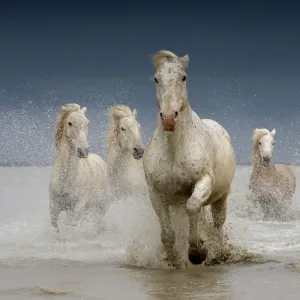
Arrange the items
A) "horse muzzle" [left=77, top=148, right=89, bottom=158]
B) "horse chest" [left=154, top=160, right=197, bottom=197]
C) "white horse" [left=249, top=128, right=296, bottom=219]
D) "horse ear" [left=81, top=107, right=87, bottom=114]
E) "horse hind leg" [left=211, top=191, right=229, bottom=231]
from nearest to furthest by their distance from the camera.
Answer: "horse chest" [left=154, top=160, right=197, bottom=197], "horse hind leg" [left=211, top=191, right=229, bottom=231], "horse muzzle" [left=77, top=148, right=89, bottom=158], "horse ear" [left=81, top=107, right=87, bottom=114], "white horse" [left=249, top=128, right=296, bottom=219]

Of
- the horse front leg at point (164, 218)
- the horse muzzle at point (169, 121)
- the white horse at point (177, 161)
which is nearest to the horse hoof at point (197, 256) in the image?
the white horse at point (177, 161)

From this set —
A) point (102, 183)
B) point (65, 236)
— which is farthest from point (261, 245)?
point (102, 183)

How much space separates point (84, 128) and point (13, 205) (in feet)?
22.8

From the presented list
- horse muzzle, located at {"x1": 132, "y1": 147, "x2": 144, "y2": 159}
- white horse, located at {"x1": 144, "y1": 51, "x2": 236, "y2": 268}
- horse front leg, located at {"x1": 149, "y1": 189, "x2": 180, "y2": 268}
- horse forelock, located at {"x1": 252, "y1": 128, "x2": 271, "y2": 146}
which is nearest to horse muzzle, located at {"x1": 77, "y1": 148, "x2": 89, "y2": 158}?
horse muzzle, located at {"x1": 132, "y1": 147, "x2": 144, "y2": 159}

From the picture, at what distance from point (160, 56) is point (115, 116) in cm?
539

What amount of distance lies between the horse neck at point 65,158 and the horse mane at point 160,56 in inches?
165

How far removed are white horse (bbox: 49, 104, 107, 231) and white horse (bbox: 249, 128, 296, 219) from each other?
13.6ft

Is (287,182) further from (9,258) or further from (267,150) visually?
(9,258)

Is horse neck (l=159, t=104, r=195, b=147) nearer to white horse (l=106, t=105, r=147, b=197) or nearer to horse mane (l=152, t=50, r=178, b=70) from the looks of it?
horse mane (l=152, t=50, r=178, b=70)

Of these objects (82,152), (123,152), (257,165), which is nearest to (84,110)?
(82,152)

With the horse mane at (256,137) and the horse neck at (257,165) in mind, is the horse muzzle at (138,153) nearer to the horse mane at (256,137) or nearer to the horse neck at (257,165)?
the horse mane at (256,137)

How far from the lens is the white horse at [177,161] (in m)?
7.16

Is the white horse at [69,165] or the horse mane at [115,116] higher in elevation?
the horse mane at [115,116]

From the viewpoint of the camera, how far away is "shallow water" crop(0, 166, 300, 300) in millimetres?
6422
